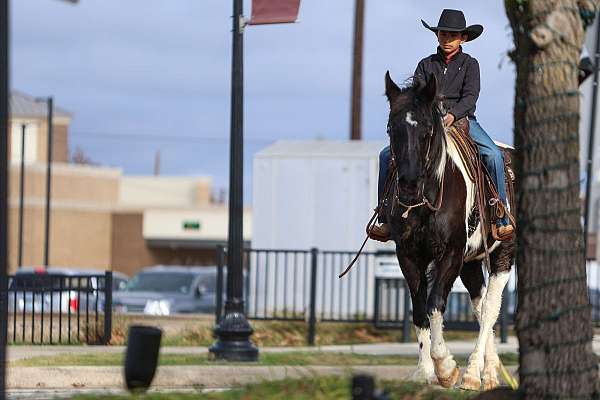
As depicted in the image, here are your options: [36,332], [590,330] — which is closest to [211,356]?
[36,332]

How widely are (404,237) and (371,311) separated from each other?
13.0 m

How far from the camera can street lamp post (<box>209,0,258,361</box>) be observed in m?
15.8

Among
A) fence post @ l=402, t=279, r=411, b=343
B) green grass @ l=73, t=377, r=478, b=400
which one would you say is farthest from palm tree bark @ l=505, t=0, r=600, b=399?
fence post @ l=402, t=279, r=411, b=343

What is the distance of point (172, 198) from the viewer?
336ft

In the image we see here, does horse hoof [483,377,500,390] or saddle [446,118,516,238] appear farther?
horse hoof [483,377,500,390]

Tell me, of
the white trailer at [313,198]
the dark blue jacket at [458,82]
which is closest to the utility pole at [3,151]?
the dark blue jacket at [458,82]

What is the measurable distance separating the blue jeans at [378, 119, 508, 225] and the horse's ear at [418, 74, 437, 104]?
1044mm

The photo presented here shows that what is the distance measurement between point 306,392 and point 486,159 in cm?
445

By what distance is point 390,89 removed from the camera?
11906mm

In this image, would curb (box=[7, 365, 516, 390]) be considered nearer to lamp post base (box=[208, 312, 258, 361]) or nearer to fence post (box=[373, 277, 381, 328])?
lamp post base (box=[208, 312, 258, 361])

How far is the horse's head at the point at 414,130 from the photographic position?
1141 cm

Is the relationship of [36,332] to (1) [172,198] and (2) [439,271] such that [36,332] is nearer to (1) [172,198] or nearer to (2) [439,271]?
(2) [439,271]

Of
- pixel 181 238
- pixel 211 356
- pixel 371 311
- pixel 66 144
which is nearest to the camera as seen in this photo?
pixel 211 356

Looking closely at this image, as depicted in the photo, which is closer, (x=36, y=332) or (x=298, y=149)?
(x=36, y=332)
